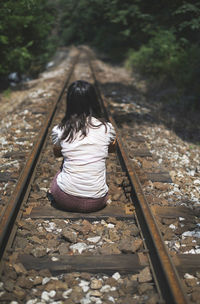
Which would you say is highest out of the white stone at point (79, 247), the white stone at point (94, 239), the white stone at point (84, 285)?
the white stone at point (84, 285)

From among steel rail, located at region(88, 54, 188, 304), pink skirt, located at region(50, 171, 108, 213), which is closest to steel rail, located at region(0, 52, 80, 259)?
pink skirt, located at region(50, 171, 108, 213)

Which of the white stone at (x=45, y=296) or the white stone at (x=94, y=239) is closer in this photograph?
the white stone at (x=45, y=296)

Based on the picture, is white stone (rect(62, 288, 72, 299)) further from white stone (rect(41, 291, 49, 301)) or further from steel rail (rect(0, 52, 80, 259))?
steel rail (rect(0, 52, 80, 259))

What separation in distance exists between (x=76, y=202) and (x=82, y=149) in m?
0.60

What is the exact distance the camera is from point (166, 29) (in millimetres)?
11570

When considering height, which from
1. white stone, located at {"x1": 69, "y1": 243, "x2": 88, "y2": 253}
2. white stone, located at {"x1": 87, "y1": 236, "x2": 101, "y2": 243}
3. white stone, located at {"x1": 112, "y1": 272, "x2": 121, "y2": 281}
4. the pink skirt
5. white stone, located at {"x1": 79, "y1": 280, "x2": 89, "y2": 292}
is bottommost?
white stone, located at {"x1": 87, "y1": 236, "x2": 101, "y2": 243}

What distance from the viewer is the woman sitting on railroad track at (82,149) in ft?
9.91

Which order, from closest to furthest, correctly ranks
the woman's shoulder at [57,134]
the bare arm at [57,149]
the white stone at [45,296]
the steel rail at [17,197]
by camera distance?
the white stone at [45,296] → the steel rail at [17,197] → the woman's shoulder at [57,134] → the bare arm at [57,149]

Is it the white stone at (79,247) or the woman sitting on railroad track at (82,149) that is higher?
the woman sitting on railroad track at (82,149)

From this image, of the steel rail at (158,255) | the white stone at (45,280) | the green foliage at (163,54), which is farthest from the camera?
the green foliage at (163,54)

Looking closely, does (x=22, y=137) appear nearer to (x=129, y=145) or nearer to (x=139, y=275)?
(x=129, y=145)

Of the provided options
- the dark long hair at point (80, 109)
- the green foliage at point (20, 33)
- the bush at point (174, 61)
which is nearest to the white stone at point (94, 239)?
the dark long hair at point (80, 109)

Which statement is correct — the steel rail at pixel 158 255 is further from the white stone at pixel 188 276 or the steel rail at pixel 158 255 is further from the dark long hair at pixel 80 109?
the dark long hair at pixel 80 109

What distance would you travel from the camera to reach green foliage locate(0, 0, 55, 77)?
8.88 meters
